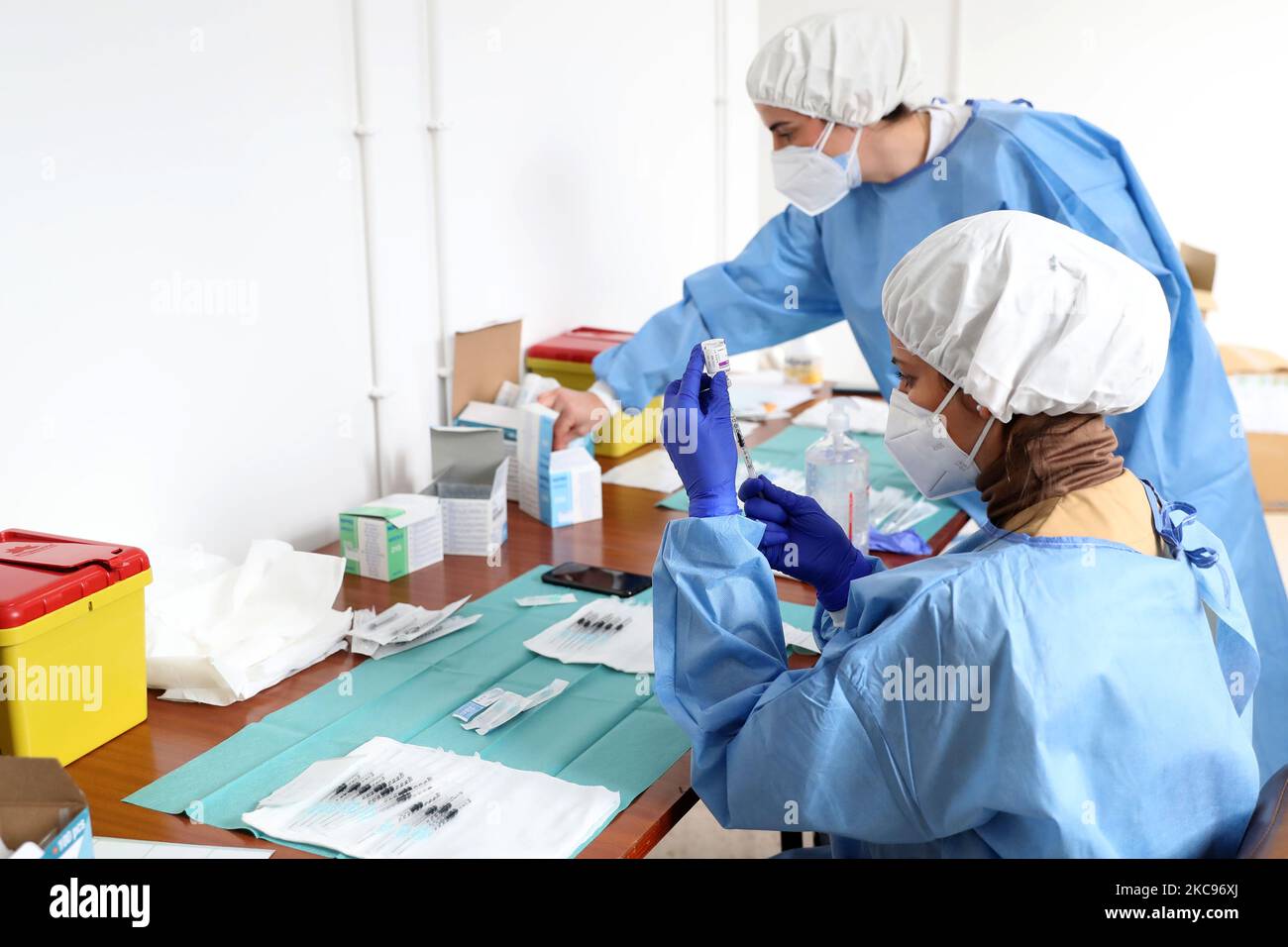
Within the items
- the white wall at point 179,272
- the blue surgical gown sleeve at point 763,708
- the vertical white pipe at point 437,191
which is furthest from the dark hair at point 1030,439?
the vertical white pipe at point 437,191

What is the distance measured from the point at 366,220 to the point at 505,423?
1.57ft

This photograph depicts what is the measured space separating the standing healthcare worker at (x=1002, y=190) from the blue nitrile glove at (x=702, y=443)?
82 centimetres

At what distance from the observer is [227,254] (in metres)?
1.78

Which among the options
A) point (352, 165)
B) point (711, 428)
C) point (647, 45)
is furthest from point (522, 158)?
point (711, 428)

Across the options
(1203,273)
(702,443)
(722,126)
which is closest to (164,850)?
(702,443)

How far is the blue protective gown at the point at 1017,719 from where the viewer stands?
107 cm

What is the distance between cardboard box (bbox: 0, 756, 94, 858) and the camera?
37.8 inches

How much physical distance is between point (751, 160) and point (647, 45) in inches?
42.5

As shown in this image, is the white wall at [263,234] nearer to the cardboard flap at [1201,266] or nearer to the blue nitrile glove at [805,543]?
the blue nitrile glove at [805,543]

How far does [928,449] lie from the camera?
4.51 feet

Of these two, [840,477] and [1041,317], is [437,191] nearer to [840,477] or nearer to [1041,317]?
[840,477]

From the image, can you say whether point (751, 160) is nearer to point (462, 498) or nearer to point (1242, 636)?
point (462, 498)

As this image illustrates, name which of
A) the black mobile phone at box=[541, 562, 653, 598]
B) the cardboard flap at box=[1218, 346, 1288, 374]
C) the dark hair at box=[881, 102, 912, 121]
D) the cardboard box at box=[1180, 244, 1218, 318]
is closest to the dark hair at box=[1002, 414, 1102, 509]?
the black mobile phone at box=[541, 562, 653, 598]

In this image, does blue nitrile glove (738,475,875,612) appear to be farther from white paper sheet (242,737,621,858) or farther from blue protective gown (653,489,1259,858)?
white paper sheet (242,737,621,858)
